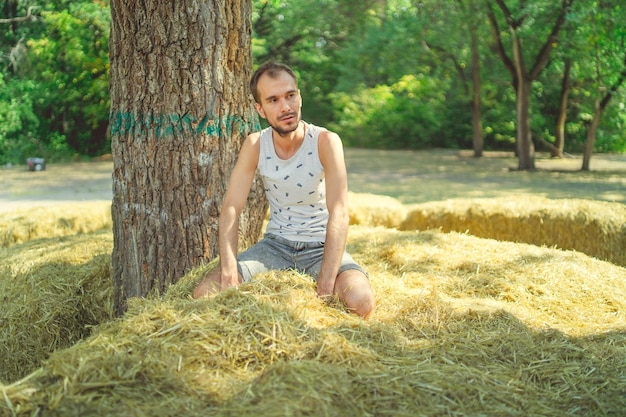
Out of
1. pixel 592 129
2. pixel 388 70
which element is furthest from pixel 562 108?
pixel 388 70

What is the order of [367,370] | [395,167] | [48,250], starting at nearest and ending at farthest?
[367,370] < [48,250] < [395,167]

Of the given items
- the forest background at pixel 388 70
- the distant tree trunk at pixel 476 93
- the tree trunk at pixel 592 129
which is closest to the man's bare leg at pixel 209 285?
the forest background at pixel 388 70

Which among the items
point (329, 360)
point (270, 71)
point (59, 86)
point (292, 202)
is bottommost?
point (329, 360)

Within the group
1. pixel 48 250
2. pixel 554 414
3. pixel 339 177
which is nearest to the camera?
pixel 554 414

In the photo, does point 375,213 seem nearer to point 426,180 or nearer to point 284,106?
point 284,106

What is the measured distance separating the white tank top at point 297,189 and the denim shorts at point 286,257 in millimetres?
43

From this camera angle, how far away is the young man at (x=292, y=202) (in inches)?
133

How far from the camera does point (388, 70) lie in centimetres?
1819

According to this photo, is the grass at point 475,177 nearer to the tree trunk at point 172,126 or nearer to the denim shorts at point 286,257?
the tree trunk at point 172,126

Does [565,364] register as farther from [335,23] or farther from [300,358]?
[335,23]

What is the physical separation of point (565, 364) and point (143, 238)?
253 centimetres

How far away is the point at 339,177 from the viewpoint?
11.4ft

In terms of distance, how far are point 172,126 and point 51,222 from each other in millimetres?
3589

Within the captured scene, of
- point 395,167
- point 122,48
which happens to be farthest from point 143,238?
point 395,167
